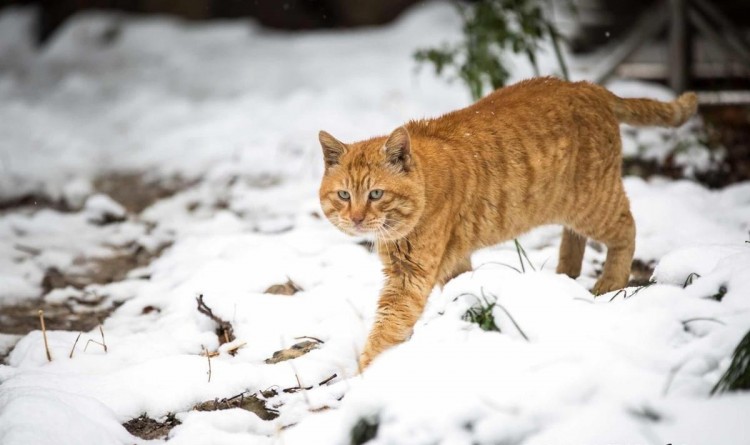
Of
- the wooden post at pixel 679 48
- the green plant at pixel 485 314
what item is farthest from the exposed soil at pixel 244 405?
the wooden post at pixel 679 48

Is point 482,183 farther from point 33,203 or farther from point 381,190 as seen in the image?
point 33,203

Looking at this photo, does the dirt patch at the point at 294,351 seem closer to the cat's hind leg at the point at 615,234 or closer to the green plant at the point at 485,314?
the green plant at the point at 485,314

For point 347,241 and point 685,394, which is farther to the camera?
point 347,241

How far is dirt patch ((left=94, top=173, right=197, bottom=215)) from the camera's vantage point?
19.6ft

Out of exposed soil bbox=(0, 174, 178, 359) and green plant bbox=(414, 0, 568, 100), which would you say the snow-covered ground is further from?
green plant bbox=(414, 0, 568, 100)

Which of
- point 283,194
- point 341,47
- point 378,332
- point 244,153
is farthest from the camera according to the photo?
point 341,47

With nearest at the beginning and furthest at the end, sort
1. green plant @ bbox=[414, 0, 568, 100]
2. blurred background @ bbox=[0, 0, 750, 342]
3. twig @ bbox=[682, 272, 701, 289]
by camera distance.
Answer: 1. twig @ bbox=[682, 272, 701, 289]
2. green plant @ bbox=[414, 0, 568, 100]
3. blurred background @ bbox=[0, 0, 750, 342]

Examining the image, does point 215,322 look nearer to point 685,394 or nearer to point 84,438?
point 84,438

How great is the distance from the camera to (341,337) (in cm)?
349

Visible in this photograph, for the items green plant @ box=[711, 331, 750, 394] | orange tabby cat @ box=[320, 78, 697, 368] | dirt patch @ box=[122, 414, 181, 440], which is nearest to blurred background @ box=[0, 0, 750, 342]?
orange tabby cat @ box=[320, 78, 697, 368]

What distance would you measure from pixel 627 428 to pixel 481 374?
0.47m

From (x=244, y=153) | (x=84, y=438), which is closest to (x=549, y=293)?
(x=84, y=438)

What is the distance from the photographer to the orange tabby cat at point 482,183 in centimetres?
338

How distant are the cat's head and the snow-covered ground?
48 cm
